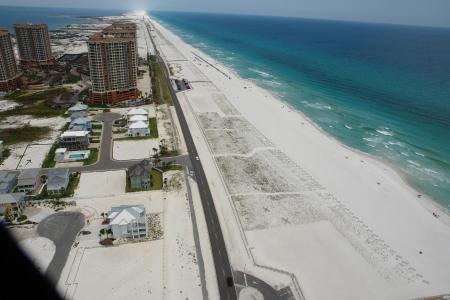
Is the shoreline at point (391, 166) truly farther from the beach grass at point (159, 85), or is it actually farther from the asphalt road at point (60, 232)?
the asphalt road at point (60, 232)

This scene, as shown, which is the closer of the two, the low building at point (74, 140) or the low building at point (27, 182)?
the low building at point (27, 182)

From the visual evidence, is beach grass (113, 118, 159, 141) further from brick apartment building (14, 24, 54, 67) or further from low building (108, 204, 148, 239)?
brick apartment building (14, 24, 54, 67)

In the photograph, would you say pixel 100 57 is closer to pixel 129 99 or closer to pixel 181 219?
pixel 129 99

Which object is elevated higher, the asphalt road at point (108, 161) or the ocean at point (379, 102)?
the ocean at point (379, 102)

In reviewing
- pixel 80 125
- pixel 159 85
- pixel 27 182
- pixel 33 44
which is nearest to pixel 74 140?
pixel 80 125

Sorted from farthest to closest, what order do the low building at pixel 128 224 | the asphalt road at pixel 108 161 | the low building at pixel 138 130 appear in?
the low building at pixel 138 130
the asphalt road at pixel 108 161
the low building at pixel 128 224

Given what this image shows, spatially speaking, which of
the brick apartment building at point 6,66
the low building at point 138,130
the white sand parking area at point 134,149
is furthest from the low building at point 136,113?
the brick apartment building at point 6,66

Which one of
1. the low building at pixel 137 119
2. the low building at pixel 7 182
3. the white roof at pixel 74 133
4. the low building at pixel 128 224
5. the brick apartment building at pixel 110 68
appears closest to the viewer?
the low building at pixel 128 224

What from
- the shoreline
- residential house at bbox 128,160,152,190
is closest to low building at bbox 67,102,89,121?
residential house at bbox 128,160,152,190
